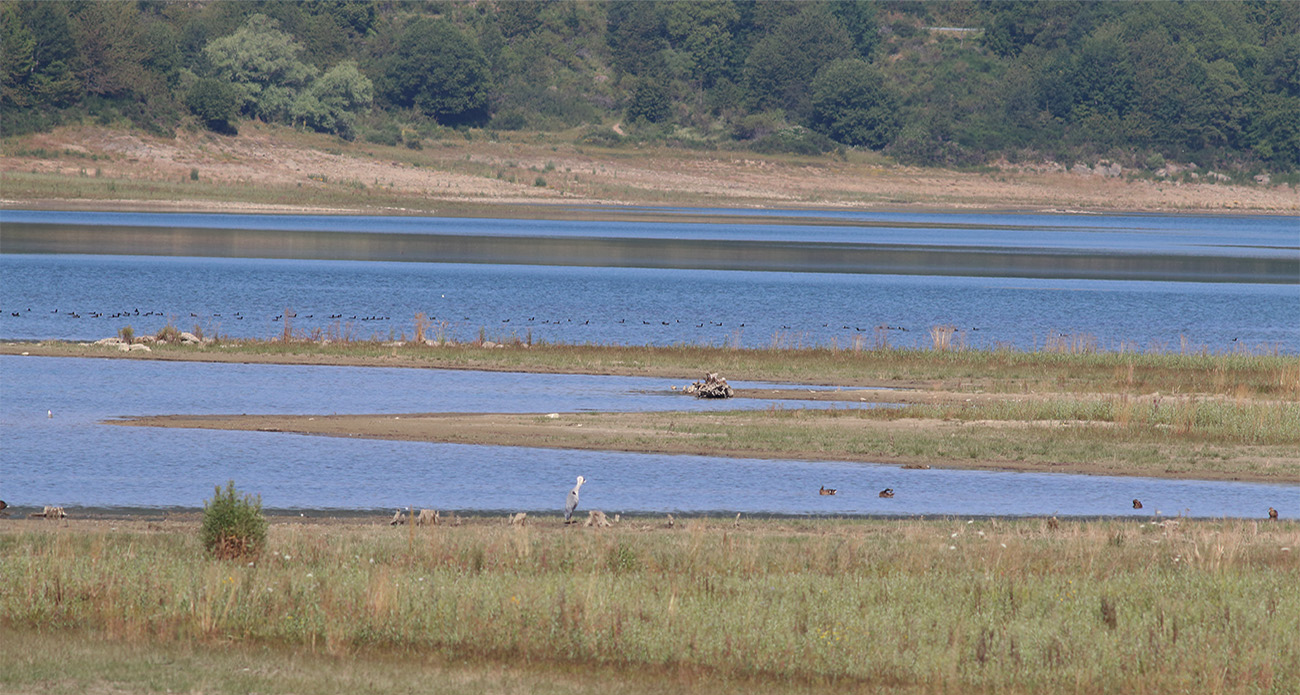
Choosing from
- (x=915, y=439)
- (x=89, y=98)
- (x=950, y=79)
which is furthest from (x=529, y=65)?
(x=915, y=439)

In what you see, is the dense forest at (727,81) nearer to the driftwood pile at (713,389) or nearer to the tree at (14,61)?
the tree at (14,61)

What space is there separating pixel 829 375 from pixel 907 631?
28.2 metres

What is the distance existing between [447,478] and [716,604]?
1205 cm

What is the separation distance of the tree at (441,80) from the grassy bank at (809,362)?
117 meters

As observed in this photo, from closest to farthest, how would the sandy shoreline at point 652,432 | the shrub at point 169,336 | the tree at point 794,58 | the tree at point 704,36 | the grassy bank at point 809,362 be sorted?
1. the sandy shoreline at point 652,432
2. the grassy bank at point 809,362
3. the shrub at point 169,336
4. the tree at point 794,58
5. the tree at point 704,36

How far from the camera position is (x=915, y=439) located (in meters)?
33.4

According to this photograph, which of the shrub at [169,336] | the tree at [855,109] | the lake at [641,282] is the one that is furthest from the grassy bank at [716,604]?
the tree at [855,109]

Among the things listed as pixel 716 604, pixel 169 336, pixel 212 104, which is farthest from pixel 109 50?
pixel 716 604

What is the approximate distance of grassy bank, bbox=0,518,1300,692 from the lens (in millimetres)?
16141

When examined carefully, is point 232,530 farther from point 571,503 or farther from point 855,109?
point 855,109

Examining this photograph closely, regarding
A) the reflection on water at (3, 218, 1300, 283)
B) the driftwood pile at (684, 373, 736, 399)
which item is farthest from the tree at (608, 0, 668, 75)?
the driftwood pile at (684, 373, 736, 399)

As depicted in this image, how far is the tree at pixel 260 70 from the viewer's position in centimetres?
14350

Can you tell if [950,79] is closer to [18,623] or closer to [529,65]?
[529,65]

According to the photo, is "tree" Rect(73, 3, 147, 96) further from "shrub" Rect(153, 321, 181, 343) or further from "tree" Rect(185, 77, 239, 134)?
"shrub" Rect(153, 321, 181, 343)
